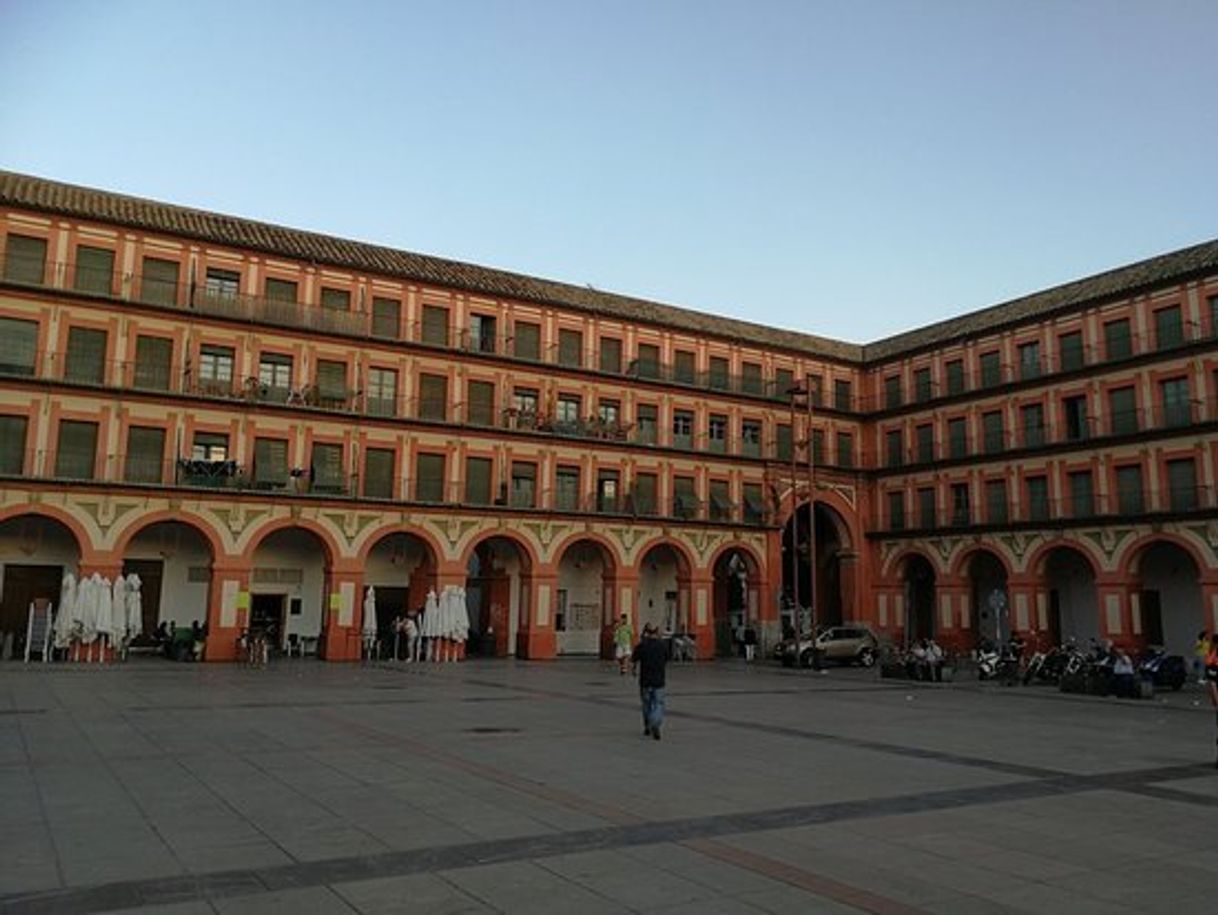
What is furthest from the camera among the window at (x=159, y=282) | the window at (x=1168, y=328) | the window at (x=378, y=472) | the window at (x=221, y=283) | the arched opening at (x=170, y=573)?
the window at (x=1168, y=328)

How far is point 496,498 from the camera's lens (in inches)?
1489

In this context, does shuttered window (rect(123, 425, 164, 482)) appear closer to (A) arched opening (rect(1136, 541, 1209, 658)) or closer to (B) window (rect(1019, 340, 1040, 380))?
(B) window (rect(1019, 340, 1040, 380))

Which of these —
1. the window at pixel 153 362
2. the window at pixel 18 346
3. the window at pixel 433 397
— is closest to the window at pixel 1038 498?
the window at pixel 433 397

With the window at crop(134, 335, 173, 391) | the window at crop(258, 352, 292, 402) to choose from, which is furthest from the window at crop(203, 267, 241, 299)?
the window at crop(258, 352, 292, 402)

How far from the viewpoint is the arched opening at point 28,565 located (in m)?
A: 31.6

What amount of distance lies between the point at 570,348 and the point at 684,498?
8.37 m

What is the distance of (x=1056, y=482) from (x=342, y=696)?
31380 mm

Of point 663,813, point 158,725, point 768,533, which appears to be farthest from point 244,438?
point 663,813

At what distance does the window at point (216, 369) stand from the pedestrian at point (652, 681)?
23.9m

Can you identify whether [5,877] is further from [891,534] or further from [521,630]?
[891,534]

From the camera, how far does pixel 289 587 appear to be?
120 feet

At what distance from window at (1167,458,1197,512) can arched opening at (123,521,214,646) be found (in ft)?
116

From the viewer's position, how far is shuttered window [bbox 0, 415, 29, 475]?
29.8m

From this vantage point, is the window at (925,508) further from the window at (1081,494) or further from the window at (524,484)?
the window at (524,484)
